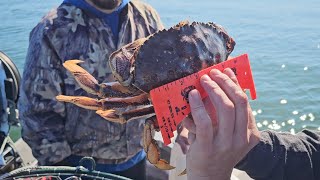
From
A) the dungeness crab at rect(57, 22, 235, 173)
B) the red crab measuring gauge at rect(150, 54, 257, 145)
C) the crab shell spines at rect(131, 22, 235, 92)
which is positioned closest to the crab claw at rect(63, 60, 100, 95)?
the dungeness crab at rect(57, 22, 235, 173)

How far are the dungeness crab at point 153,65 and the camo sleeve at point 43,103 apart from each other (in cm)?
62

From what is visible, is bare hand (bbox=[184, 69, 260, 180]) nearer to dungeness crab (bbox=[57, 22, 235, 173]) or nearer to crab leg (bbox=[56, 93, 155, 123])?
dungeness crab (bbox=[57, 22, 235, 173])

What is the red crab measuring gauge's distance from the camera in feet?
6.54

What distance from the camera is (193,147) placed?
6.29 ft

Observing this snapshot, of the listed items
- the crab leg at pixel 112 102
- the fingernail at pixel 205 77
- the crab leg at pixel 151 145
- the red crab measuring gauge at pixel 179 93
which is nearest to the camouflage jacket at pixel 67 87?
the crab leg at pixel 112 102

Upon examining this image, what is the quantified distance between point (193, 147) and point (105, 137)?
149 centimetres

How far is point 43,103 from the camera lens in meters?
3.07

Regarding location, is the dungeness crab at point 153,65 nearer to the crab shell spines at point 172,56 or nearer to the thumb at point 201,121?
the crab shell spines at point 172,56

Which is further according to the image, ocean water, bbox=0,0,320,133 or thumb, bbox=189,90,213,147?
ocean water, bbox=0,0,320,133

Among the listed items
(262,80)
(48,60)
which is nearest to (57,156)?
(48,60)

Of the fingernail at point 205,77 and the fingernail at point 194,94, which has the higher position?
the fingernail at point 205,77

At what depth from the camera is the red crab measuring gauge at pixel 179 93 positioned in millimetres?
1992

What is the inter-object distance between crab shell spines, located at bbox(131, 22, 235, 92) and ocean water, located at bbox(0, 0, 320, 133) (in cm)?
749

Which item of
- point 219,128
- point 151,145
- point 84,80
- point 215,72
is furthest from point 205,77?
point 84,80
